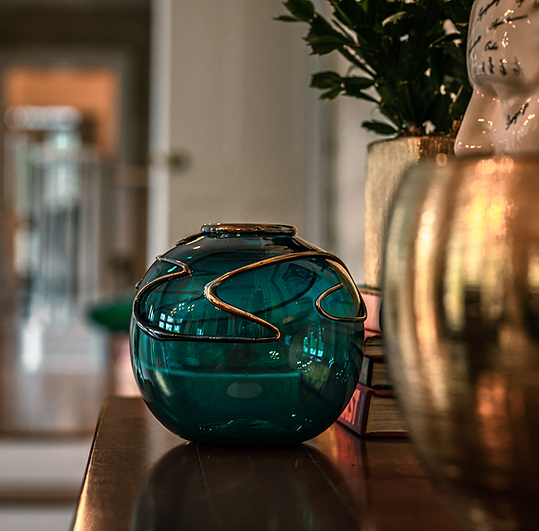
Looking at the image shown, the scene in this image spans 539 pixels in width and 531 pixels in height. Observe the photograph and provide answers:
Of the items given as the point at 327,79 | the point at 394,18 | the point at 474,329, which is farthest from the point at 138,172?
the point at 474,329

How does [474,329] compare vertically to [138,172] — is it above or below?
below

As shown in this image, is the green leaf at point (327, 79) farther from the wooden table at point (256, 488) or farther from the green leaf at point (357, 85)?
the wooden table at point (256, 488)

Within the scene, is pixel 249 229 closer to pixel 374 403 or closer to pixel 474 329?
pixel 374 403

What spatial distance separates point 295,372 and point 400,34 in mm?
282

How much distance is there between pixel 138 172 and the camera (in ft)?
18.3

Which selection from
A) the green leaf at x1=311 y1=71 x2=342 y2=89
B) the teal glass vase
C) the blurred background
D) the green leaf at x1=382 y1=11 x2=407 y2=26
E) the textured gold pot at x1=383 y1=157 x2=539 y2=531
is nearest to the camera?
the textured gold pot at x1=383 y1=157 x2=539 y2=531

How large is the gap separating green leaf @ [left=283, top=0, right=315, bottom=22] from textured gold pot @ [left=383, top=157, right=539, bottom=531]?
0.38m

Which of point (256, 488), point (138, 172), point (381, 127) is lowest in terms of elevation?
point (256, 488)

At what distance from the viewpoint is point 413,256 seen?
25 centimetres

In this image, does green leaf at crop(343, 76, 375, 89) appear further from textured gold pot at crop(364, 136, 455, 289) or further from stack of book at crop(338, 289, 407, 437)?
stack of book at crop(338, 289, 407, 437)

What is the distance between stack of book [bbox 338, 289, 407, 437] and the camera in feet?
1.67

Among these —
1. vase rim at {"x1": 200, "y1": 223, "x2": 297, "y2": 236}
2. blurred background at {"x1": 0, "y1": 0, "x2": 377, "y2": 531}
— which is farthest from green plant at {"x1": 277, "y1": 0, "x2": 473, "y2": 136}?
blurred background at {"x1": 0, "y1": 0, "x2": 377, "y2": 531}

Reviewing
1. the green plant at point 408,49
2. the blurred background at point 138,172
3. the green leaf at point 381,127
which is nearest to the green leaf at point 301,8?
the green plant at point 408,49

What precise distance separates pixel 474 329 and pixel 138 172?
18.0 feet
